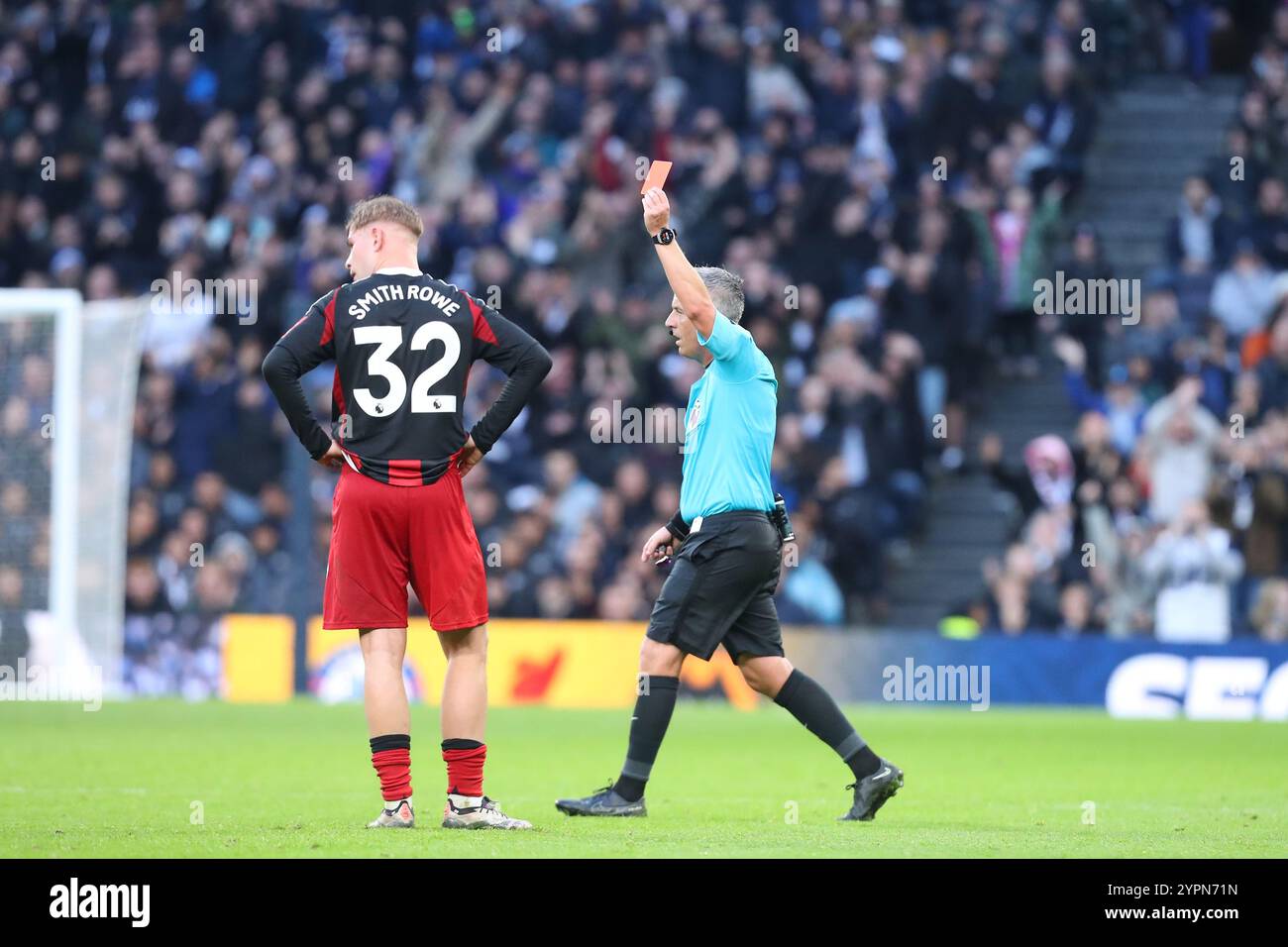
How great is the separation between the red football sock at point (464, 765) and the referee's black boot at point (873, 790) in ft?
5.38

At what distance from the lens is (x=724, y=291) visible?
354 inches

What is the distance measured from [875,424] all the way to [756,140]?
4073mm

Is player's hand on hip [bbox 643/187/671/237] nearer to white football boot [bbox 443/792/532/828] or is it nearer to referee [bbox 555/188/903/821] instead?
referee [bbox 555/188/903/821]

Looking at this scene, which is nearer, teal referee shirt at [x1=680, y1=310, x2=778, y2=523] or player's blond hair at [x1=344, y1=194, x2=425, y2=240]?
player's blond hair at [x1=344, y1=194, x2=425, y2=240]

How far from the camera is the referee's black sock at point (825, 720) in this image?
906cm

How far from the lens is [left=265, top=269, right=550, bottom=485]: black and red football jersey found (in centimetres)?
830

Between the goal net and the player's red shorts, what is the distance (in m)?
8.09

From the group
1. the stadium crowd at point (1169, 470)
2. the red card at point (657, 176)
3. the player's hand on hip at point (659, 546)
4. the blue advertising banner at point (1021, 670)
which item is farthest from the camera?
the stadium crowd at point (1169, 470)

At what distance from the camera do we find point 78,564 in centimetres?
1661

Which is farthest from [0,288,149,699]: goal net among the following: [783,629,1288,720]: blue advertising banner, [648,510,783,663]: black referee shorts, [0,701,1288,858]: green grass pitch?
[648,510,783,663]: black referee shorts

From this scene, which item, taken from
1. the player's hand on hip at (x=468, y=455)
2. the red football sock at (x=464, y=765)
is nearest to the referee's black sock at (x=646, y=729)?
the red football sock at (x=464, y=765)

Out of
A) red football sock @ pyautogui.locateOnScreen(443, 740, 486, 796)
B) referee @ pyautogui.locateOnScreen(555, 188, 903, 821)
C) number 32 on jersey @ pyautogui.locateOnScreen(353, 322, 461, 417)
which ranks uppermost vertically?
number 32 on jersey @ pyautogui.locateOnScreen(353, 322, 461, 417)

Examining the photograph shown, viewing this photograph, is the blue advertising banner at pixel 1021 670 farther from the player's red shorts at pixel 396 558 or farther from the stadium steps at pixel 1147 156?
the player's red shorts at pixel 396 558

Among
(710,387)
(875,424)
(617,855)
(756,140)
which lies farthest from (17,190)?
(617,855)
